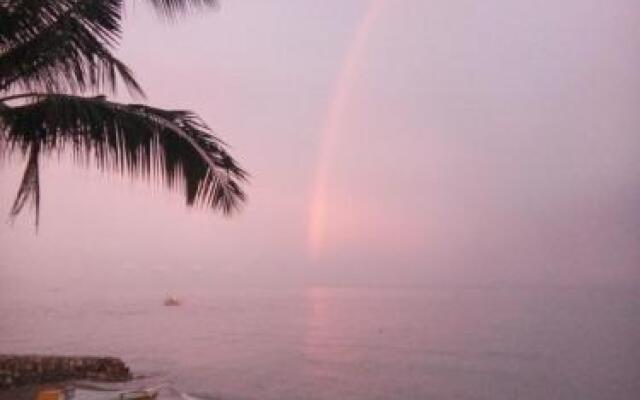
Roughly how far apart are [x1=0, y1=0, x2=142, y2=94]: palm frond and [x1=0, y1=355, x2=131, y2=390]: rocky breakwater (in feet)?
18.6

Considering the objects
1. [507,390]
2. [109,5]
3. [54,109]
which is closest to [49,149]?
[54,109]

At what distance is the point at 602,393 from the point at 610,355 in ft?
49.2

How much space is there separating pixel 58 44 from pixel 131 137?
1.40 meters

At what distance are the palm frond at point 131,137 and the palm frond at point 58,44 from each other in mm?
328

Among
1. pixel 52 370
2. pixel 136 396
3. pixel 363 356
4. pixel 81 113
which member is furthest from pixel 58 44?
pixel 363 356

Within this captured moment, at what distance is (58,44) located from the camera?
9719mm

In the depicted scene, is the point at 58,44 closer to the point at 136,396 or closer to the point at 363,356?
the point at 136,396

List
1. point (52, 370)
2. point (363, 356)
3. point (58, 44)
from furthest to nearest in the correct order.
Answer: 1. point (363, 356)
2. point (52, 370)
3. point (58, 44)

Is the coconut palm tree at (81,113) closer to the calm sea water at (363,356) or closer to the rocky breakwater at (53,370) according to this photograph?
the rocky breakwater at (53,370)

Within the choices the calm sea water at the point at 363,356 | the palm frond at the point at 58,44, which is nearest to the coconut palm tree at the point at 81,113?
the palm frond at the point at 58,44

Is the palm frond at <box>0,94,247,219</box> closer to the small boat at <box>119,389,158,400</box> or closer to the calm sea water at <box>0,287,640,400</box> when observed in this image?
the small boat at <box>119,389,158,400</box>

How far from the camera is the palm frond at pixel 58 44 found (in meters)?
9.75

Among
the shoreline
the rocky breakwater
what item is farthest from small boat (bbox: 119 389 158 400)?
the rocky breakwater

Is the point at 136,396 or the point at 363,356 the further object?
the point at 363,356
